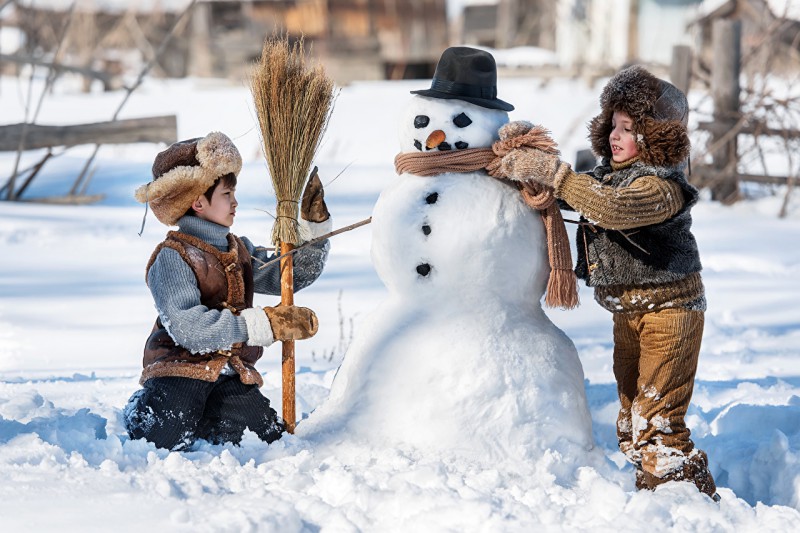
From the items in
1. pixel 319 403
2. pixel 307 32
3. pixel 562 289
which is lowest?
pixel 319 403

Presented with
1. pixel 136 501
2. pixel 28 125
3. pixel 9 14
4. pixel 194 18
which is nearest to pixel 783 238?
pixel 28 125

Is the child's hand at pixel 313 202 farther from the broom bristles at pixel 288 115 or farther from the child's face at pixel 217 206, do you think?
the child's face at pixel 217 206

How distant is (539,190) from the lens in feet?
9.68

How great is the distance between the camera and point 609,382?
4.17 metres

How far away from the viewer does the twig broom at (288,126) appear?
3.03 meters

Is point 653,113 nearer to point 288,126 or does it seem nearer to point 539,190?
point 539,190

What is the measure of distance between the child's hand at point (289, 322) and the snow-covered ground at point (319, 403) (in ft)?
1.03

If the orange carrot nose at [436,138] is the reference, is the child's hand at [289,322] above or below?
below

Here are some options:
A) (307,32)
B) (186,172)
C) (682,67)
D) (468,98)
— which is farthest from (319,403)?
(307,32)

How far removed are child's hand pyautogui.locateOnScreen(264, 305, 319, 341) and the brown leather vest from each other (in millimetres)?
170

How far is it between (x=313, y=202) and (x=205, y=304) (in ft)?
1.55

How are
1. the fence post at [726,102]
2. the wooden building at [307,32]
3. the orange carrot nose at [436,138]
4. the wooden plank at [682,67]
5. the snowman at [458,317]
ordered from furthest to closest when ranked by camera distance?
the wooden building at [307,32] < the wooden plank at [682,67] < the fence post at [726,102] < the orange carrot nose at [436,138] < the snowman at [458,317]

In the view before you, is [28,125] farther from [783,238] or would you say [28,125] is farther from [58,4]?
[58,4]

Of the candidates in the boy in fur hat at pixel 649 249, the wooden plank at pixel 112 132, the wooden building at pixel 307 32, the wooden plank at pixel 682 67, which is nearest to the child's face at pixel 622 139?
the boy in fur hat at pixel 649 249
